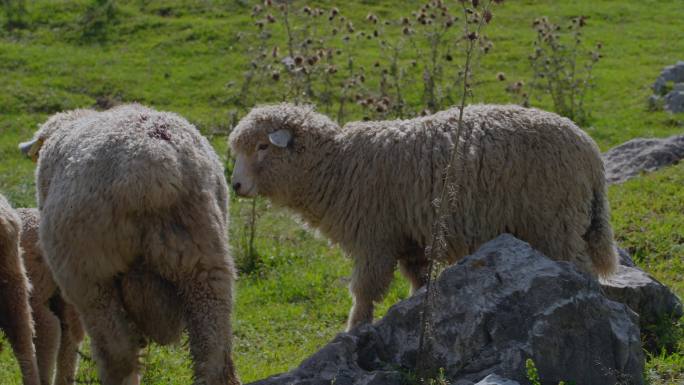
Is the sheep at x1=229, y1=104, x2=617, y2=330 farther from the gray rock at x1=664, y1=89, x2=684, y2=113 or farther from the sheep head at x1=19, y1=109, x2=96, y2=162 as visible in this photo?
the gray rock at x1=664, y1=89, x2=684, y2=113

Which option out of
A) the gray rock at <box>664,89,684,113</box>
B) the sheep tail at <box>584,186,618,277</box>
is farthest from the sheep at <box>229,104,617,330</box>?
the gray rock at <box>664,89,684,113</box>

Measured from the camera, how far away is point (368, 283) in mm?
7184

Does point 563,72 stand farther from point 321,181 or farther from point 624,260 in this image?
point 321,181

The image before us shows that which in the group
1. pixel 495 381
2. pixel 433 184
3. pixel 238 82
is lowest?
pixel 238 82

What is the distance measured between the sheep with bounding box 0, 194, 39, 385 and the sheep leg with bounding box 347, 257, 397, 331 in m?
2.34

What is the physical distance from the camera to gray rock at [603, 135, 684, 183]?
39.8ft

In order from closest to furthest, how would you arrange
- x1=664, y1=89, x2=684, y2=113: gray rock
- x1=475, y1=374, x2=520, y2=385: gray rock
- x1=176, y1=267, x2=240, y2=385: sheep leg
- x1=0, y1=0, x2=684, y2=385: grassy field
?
x1=475, y1=374, x2=520, y2=385: gray rock
x1=176, y1=267, x2=240, y2=385: sheep leg
x1=0, y1=0, x2=684, y2=385: grassy field
x1=664, y1=89, x2=684, y2=113: gray rock

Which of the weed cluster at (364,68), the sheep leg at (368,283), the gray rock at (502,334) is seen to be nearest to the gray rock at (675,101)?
the weed cluster at (364,68)

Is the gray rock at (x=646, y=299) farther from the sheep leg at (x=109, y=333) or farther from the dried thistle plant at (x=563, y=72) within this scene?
the dried thistle plant at (x=563, y=72)

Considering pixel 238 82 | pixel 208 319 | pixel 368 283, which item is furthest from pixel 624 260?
pixel 238 82

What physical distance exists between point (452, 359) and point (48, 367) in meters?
3.36

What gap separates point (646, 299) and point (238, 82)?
1470cm

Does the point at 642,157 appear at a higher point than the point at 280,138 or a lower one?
lower

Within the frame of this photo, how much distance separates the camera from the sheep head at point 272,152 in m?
7.86
